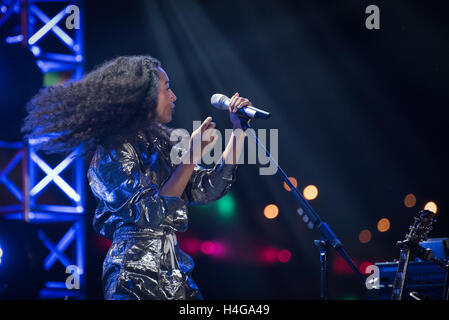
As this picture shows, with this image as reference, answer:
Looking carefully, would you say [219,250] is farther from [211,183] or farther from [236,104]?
[236,104]

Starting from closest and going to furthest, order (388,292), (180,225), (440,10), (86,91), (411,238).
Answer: (180,225), (86,91), (411,238), (388,292), (440,10)

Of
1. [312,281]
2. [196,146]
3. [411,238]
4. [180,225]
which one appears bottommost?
[312,281]

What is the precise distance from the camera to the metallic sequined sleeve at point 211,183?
6.44 ft

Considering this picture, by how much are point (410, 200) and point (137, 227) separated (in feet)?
11.6

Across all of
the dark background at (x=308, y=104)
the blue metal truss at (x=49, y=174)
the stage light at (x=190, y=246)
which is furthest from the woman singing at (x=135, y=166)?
the stage light at (x=190, y=246)

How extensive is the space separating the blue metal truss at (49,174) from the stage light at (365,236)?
2.82 m

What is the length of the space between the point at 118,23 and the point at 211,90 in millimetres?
1152

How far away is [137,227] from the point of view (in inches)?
63.7

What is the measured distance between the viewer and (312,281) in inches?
177

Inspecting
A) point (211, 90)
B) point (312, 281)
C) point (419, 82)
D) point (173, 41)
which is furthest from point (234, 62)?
point (312, 281)

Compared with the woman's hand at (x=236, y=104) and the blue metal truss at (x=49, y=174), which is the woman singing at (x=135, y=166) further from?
the blue metal truss at (x=49, y=174)

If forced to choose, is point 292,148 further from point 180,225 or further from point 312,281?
point 180,225

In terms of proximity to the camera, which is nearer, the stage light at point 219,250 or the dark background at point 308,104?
the dark background at point 308,104

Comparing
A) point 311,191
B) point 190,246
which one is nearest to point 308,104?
point 311,191
